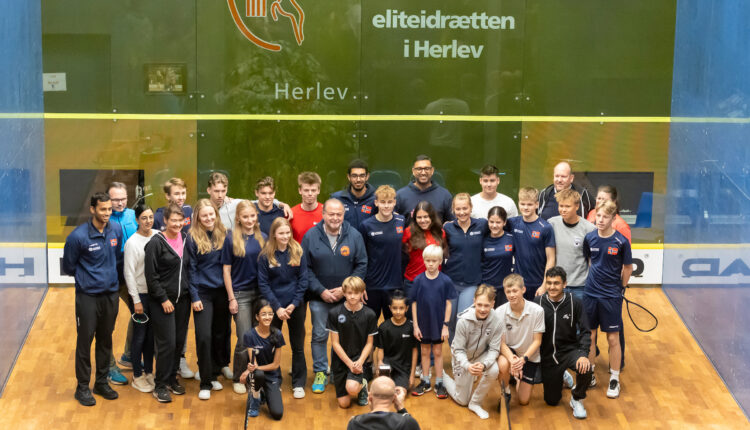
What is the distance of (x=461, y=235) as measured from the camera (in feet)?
24.7

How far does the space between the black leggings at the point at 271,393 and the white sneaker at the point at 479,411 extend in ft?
4.29

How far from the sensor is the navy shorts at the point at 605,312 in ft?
24.3

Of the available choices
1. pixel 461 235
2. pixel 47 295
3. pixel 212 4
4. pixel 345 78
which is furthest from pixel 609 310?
pixel 47 295

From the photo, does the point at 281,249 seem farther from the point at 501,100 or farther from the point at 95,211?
the point at 501,100

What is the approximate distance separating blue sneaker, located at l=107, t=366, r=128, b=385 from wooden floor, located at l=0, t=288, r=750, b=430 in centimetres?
6

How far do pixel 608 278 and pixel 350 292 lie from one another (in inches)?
73.0

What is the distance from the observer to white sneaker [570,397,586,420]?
7113mm

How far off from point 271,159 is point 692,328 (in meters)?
3.91

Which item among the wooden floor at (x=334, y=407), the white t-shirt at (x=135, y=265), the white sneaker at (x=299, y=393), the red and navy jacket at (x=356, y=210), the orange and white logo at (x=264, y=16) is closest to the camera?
the wooden floor at (x=334, y=407)

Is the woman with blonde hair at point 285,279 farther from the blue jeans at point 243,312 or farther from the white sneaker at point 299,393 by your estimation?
the blue jeans at point 243,312

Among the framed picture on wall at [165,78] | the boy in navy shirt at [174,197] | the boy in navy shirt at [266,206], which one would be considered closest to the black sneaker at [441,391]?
the boy in navy shirt at [266,206]

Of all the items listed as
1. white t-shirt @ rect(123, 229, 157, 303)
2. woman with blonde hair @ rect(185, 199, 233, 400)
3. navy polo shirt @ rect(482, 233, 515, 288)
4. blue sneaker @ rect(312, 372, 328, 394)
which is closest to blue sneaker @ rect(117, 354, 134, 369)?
woman with blonde hair @ rect(185, 199, 233, 400)

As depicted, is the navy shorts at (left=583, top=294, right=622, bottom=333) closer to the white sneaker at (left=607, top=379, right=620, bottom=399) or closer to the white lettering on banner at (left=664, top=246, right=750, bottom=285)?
the white sneaker at (left=607, top=379, right=620, bottom=399)

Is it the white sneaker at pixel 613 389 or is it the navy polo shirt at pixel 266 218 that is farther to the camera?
the navy polo shirt at pixel 266 218
